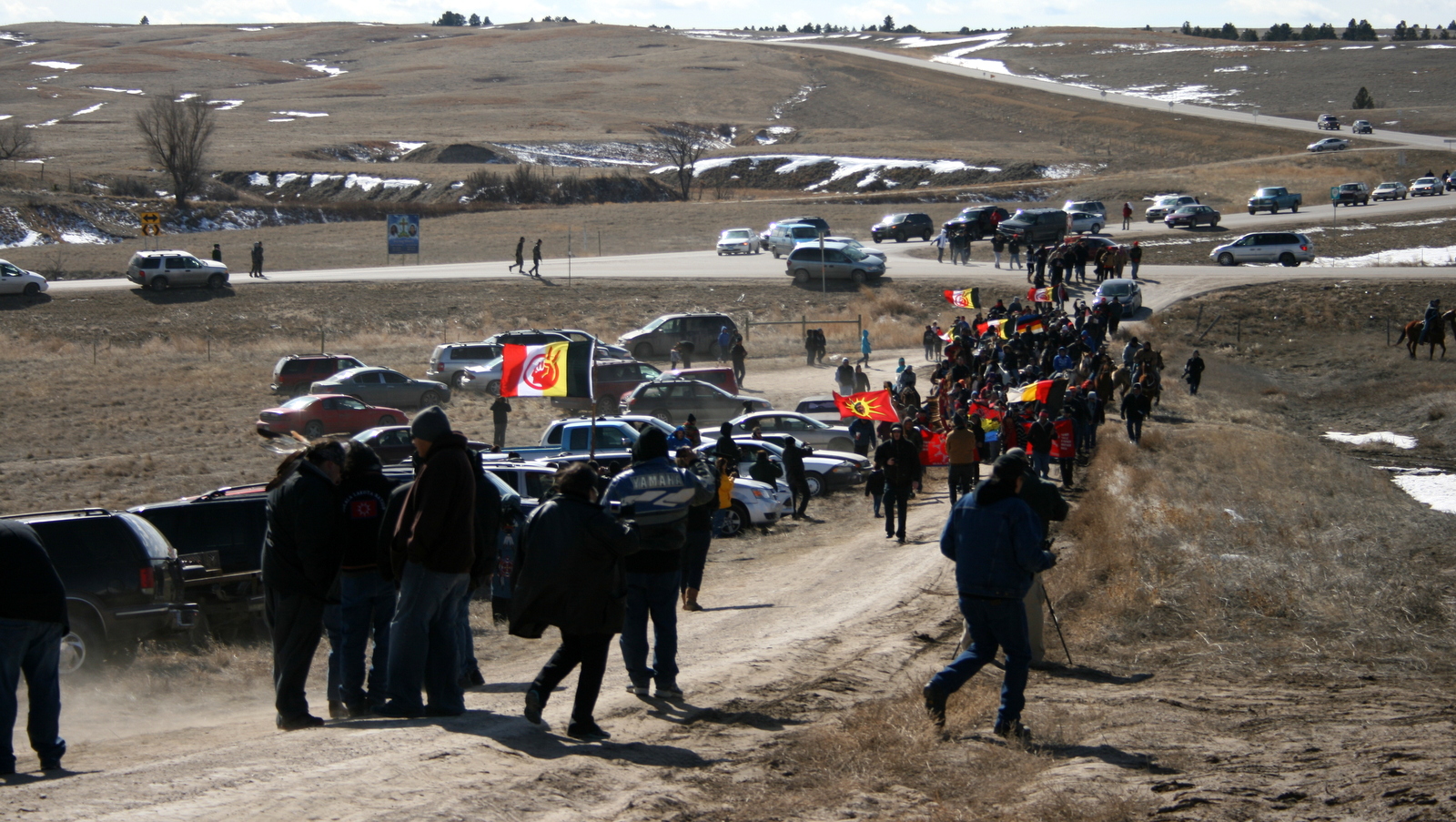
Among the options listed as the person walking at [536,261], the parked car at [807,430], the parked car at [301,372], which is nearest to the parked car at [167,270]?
the person walking at [536,261]

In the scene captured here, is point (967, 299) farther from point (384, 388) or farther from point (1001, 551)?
point (1001, 551)

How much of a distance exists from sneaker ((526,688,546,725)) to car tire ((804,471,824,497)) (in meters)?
13.4

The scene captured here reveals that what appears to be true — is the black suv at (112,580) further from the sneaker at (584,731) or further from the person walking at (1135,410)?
the person walking at (1135,410)

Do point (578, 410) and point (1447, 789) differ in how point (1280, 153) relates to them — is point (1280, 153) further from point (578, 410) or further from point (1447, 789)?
point (1447, 789)

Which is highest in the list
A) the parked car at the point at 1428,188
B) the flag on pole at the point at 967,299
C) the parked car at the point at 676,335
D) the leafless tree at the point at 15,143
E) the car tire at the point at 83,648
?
the leafless tree at the point at 15,143

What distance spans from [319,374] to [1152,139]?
82047 millimetres

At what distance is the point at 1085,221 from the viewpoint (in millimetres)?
55719

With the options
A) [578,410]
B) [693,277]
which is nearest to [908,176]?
[693,277]

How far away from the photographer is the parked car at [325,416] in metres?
25.0

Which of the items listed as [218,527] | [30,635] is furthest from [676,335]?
[30,635]

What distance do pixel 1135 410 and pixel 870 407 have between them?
17.6 feet

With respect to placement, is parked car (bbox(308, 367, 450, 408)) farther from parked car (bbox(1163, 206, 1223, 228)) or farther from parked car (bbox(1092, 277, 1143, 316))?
parked car (bbox(1163, 206, 1223, 228))

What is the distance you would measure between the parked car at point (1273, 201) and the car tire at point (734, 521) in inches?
2126

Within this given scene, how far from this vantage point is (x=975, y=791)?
5668 mm
